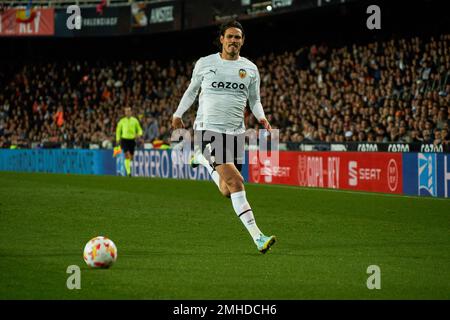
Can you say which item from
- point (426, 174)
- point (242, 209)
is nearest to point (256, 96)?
point (242, 209)

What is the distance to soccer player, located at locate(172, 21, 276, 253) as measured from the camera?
10258 mm

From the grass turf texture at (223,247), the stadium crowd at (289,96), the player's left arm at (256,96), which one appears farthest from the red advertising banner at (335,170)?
the player's left arm at (256,96)

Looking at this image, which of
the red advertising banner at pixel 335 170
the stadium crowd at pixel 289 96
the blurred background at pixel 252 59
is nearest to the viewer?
the red advertising banner at pixel 335 170

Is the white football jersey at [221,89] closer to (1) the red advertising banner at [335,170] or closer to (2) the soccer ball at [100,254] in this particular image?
(2) the soccer ball at [100,254]

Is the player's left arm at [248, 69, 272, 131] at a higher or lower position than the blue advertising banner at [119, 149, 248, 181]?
higher

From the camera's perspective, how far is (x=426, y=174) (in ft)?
64.4

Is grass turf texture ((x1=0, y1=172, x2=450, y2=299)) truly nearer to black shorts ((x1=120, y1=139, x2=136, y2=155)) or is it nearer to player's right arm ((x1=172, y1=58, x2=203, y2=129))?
player's right arm ((x1=172, y1=58, x2=203, y2=129))

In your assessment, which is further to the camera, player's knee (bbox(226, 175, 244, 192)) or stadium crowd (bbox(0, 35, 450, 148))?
stadium crowd (bbox(0, 35, 450, 148))

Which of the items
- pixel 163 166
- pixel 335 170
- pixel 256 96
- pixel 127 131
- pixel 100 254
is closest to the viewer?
pixel 100 254

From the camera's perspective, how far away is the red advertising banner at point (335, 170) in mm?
20812

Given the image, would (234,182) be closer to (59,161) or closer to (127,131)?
(127,131)

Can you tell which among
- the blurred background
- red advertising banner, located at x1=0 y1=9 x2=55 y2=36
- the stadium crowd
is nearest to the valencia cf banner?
the blurred background

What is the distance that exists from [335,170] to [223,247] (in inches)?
494

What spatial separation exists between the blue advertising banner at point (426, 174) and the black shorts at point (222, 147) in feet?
30.6
